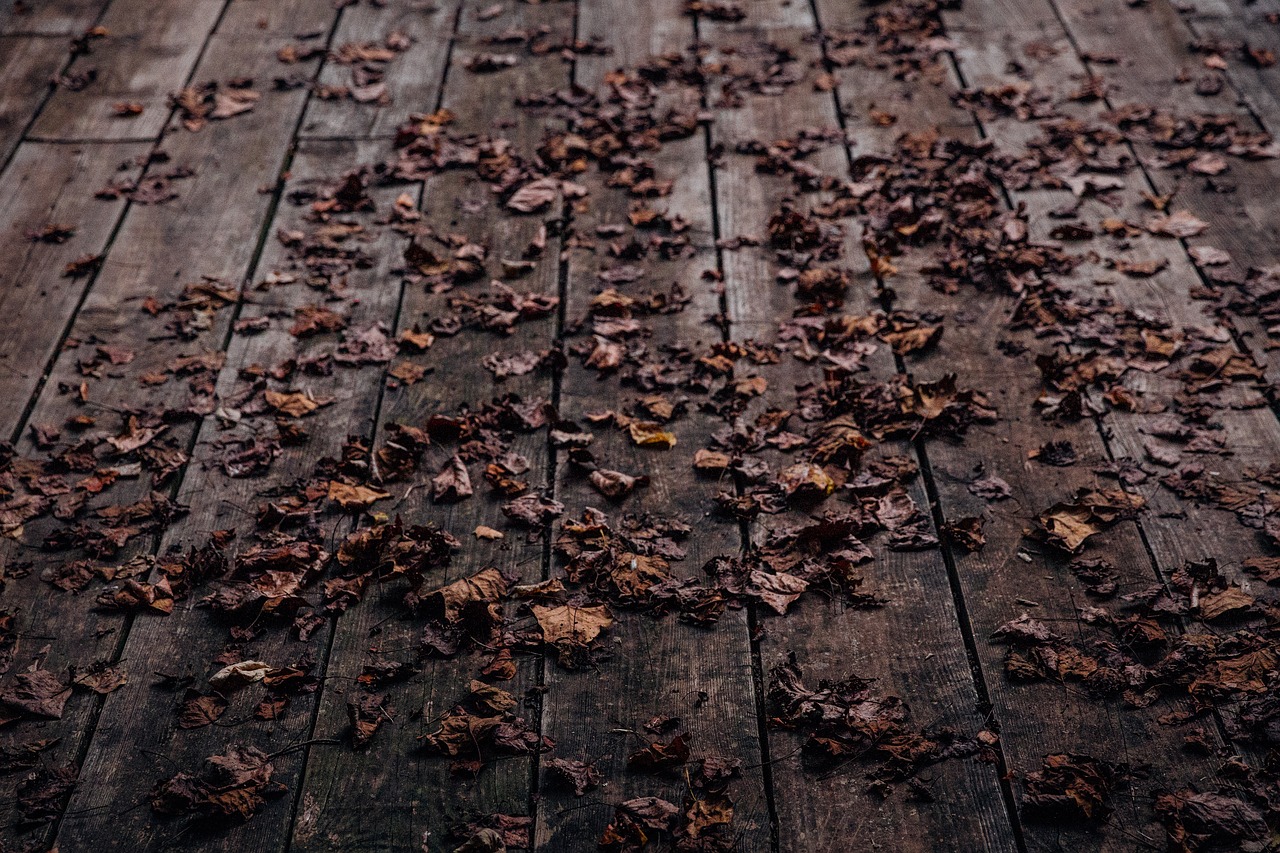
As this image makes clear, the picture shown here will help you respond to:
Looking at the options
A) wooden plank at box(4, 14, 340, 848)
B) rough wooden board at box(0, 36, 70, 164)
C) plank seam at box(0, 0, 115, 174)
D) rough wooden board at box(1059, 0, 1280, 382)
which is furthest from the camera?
rough wooden board at box(0, 36, 70, 164)

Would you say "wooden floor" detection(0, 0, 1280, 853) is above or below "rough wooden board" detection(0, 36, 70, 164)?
below

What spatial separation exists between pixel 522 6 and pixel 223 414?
8.12 ft

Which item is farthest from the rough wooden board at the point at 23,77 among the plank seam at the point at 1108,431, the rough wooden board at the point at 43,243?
the plank seam at the point at 1108,431

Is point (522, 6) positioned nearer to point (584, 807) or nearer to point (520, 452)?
point (520, 452)

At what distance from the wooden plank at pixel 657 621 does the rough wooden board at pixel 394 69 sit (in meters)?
0.81

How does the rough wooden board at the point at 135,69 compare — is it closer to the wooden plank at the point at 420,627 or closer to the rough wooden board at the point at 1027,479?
the wooden plank at the point at 420,627

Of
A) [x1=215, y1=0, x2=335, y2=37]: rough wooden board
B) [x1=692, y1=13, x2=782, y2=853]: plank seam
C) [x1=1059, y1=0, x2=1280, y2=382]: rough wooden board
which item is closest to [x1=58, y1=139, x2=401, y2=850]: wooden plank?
[x1=692, y1=13, x2=782, y2=853]: plank seam

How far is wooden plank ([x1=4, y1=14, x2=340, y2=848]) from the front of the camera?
7.44 feet

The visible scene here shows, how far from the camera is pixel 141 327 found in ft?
9.98

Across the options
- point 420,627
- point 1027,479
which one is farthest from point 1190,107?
point 420,627

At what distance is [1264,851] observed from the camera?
1868 mm

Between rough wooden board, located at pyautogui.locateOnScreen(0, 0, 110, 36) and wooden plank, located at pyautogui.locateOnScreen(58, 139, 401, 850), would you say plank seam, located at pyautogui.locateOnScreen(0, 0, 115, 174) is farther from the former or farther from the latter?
wooden plank, located at pyautogui.locateOnScreen(58, 139, 401, 850)

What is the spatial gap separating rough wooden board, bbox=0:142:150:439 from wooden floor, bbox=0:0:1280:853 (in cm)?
2

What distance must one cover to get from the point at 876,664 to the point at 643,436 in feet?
2.64
